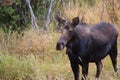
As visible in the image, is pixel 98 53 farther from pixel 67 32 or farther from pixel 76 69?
pixel 67 32

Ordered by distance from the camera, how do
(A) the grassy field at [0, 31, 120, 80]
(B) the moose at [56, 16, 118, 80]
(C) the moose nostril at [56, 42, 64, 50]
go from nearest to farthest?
(C) the moose nostril at [56, 42, 64, 50], (B) the moose at [56, 16, 118, 80], (A) the grassy field at [0, 31, 120, 80]

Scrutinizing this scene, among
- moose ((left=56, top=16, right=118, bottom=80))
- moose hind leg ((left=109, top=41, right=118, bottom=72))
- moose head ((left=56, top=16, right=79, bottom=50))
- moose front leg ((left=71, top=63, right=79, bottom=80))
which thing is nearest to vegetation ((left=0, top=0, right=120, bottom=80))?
moose hind leg ((left=109, top=41, right=118, bottom=72))

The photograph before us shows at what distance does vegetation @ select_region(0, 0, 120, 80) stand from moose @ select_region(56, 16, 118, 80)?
0.82 metres

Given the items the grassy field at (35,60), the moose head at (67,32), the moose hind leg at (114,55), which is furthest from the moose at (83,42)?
the grassy field at (35,60)

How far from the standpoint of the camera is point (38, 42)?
9.17 meters

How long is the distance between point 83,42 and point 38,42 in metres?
2.81

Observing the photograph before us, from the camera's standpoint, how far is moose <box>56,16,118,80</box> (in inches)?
248

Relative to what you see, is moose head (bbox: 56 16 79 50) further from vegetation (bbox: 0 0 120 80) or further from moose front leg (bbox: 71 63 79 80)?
vegetation (bbox: 0 0 120 80)

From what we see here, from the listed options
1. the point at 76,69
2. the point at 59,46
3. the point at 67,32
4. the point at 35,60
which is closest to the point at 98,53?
the point at 76,69

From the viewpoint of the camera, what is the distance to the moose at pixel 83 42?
248 inches

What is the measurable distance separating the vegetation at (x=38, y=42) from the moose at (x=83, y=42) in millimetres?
822

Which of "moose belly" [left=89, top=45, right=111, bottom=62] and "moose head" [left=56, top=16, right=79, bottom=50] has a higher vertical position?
"moose head" [left=56, top=16, right=79, bottom=50]

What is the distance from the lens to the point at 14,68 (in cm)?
728

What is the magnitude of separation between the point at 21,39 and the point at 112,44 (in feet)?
8.72
